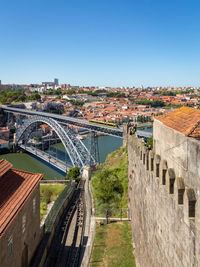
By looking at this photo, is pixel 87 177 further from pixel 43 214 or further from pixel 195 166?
pixel 195 166

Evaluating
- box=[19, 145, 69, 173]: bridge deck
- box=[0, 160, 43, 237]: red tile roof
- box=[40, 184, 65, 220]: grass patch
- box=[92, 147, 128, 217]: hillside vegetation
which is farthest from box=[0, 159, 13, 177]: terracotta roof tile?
box=[19, 145, 69, 173]: bridge deck

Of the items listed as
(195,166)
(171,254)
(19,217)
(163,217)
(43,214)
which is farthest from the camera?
(43,214)

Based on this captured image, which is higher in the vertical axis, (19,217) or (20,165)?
(19,217)

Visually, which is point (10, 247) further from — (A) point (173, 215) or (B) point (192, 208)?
(B) point (192, 208)

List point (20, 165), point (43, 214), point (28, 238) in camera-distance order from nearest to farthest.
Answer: point (28, 238)
point (43, 214)
point (20, 165)

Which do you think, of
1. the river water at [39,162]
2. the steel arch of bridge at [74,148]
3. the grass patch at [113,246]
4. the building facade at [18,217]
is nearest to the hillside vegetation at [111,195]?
the grass patch at [113,246]

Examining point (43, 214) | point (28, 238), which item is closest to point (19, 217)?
point (28, 238)

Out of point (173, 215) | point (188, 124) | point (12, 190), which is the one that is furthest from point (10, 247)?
point (188, 124)
